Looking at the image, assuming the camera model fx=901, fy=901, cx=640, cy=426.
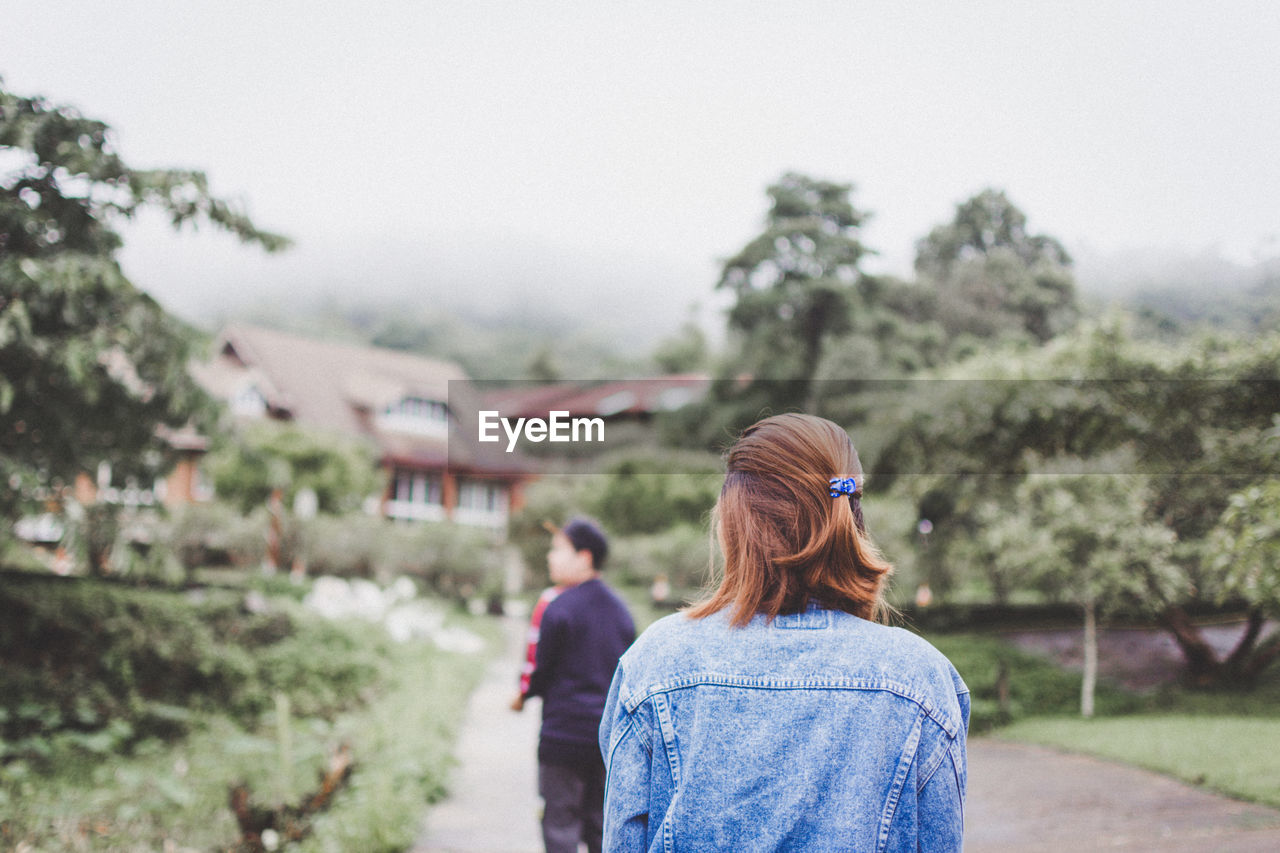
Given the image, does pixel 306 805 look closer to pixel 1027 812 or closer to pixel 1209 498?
pixel 1027 812

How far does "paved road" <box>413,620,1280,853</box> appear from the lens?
4320mm

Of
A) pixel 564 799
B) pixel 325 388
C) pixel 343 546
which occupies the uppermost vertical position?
pixel 325 388

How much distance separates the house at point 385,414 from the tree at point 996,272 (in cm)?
1642

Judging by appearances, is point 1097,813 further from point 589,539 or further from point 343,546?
point 343,546

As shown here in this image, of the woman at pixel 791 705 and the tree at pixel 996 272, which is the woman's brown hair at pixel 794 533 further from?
the tree at pixel 996 272

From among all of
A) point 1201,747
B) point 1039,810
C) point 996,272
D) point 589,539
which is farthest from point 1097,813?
point 996,272

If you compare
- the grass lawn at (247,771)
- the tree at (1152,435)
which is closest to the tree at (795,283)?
the tree at (1152,435)

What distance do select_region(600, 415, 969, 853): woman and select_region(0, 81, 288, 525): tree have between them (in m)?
5.73

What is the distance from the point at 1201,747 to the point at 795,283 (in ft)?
40.2

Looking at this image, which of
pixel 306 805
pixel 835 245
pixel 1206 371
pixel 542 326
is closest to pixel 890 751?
pixel 306 805

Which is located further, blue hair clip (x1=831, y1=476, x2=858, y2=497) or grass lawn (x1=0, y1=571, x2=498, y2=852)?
grass lawn (x1=0, y1=571, x2=498, y2=852)

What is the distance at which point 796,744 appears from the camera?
141cm

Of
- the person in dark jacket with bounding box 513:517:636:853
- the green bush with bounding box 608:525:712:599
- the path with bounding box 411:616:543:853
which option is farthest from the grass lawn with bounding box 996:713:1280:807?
the green bush with bounding box 608:525:712:599

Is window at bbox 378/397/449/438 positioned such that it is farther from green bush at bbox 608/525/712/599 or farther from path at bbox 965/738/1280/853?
path at bbox 965/738/1280/853
